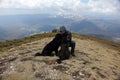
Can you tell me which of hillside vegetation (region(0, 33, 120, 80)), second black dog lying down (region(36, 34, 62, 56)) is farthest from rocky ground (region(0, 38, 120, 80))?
second black dog lying down (region(36, 34, 62, 56))

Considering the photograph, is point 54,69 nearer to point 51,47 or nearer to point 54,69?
point 54,69

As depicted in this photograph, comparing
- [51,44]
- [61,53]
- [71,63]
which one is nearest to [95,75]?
[71,63]

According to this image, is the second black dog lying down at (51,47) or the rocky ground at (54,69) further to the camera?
the second black dog lying down at (51,47)

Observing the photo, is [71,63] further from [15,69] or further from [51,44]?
[15,69]

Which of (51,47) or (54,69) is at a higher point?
(51,47)

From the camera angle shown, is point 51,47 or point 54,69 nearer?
point 54,69

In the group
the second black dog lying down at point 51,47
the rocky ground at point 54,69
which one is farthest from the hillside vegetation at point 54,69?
the second black dog lying down at point 51,47

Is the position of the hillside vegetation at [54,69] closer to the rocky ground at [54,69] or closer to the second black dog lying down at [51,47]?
the rocky ground at [54,69]

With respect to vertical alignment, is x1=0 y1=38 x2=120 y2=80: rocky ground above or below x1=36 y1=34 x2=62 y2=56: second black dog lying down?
below

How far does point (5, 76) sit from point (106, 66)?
10462 mm

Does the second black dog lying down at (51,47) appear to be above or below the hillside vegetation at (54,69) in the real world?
above

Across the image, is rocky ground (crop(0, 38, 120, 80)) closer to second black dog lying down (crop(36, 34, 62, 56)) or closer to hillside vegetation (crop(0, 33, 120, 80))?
hillside vegetation (crop(0, 33, 120, 80))

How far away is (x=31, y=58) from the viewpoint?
83.4 feet

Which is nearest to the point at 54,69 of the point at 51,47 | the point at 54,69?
the point at 54,69
